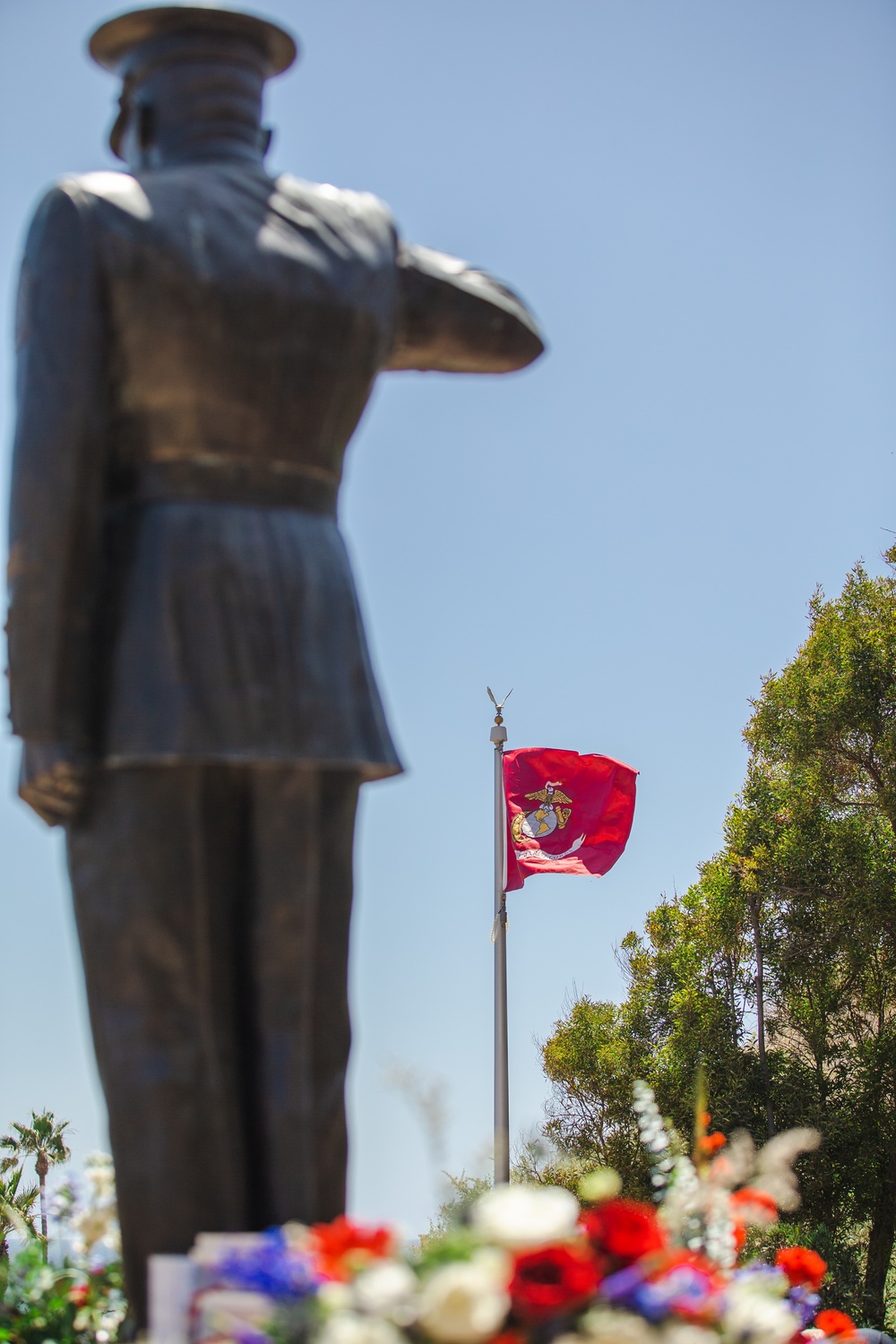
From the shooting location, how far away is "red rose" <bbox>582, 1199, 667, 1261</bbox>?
10.6 ft

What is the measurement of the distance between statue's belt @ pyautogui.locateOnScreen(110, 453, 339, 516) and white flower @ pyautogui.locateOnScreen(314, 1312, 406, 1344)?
2.01 m

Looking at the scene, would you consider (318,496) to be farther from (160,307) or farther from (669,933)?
(669,933)

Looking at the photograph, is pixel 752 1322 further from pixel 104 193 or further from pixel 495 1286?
pixel 104 193

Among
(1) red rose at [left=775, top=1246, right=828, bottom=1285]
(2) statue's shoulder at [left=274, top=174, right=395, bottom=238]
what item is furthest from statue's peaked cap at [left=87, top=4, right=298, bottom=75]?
(1) red rose at [left=775, top=1246, right=828, bottom=1285]

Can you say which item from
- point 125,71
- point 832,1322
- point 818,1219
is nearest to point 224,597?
point 125,71

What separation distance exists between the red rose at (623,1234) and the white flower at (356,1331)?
0.58m

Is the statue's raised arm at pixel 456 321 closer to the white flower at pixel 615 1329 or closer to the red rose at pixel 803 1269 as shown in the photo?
the white flower at pixel 615 1329

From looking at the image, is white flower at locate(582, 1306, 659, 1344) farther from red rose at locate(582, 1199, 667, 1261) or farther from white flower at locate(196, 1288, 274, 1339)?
white flower at locate(196, 1288, 274, 1339)

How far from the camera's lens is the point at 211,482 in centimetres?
408

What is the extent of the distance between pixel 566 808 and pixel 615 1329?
53.5ft

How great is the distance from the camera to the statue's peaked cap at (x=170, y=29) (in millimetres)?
4297

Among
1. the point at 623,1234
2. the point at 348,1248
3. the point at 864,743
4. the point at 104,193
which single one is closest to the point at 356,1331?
the point at 348,1248

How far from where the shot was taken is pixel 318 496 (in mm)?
4250

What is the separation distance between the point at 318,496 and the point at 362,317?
46cm
